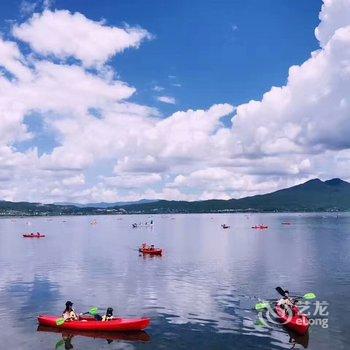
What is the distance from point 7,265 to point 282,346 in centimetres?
7595

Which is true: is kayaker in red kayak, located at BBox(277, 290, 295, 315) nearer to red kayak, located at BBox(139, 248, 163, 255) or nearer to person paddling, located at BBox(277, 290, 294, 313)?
person paddling, located at BBox(277, 290, 294, 313)

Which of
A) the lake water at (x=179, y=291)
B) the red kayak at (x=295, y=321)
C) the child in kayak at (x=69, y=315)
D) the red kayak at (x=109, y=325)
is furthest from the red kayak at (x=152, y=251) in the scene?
the red kayak at (x=295, y=321)

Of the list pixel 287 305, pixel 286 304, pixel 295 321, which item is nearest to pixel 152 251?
pixel 286 304

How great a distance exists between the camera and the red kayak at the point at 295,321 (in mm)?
44781

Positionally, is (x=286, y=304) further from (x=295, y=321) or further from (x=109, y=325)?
(x=109, y=325)

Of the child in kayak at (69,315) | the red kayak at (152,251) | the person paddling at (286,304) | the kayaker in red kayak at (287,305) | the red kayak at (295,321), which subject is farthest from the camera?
the red kayak at (152,251)

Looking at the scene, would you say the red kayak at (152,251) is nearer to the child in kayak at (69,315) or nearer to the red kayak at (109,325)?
the child in kayak at (69,315)

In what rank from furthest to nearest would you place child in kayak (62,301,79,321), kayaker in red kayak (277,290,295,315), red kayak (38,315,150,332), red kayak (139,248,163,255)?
red kayak (139,248,163,255) < kayaker in red kayak (277,290,295,315) < child in kayak (62,301,79,321) < red kayak (38,315,150,332)

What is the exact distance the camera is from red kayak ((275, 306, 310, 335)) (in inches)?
1763

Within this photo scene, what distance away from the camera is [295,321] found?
45.7 meters

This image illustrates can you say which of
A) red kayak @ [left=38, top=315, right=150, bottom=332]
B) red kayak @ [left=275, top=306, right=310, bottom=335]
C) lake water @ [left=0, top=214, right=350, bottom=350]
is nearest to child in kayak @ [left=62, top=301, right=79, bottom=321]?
red kayak @ [left=38, top=315, right=150, bottom=332]

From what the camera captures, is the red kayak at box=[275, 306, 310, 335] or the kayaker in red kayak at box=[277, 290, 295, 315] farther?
the kayaker in red kayak at box=[277, 290, 295, 315]

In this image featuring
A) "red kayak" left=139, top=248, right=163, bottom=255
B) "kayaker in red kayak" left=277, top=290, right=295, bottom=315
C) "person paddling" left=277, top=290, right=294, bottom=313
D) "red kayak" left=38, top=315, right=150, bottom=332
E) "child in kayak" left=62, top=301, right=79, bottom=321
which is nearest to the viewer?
"red kayak" left=38, top=315, right=150, bottom=332

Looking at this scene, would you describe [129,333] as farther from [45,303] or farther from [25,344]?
[45,303]
